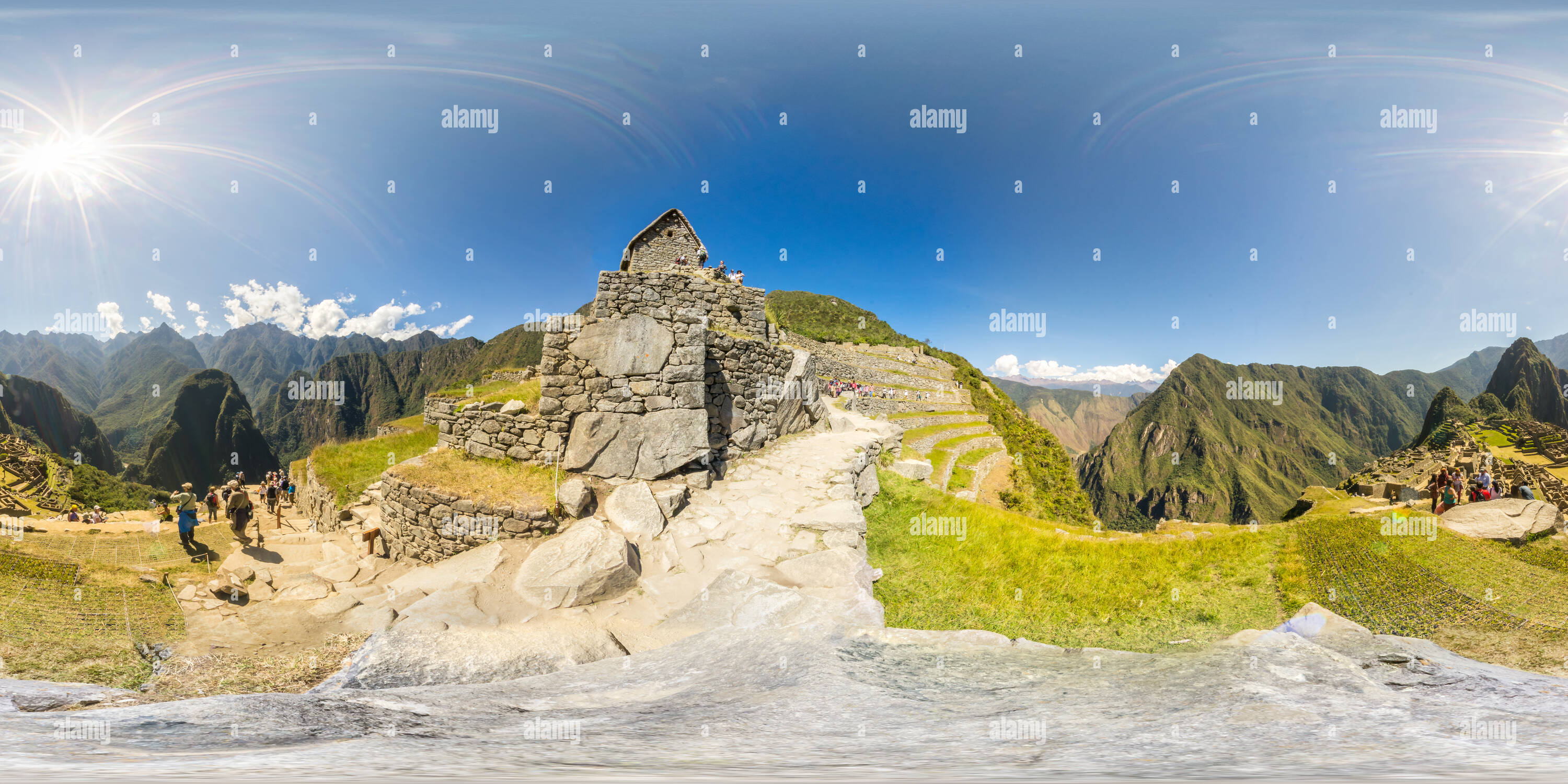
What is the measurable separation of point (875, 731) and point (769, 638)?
2.35 meters

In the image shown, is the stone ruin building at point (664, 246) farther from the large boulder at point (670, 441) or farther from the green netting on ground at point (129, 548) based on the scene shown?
the green netting on ground at point (129, 548)

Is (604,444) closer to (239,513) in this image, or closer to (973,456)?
(239,513)

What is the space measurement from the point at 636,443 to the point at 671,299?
3.99 metres

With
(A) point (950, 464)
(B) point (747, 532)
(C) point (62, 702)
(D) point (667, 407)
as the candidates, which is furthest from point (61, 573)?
(A) point (950, 464)

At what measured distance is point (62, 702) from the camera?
365cm

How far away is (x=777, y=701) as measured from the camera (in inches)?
150

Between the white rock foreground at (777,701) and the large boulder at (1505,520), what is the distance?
4130mm

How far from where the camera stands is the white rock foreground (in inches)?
101

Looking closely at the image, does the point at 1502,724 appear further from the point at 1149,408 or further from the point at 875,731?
the point at 1149,408

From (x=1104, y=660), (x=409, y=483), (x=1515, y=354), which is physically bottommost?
(x=1104, y=660)
